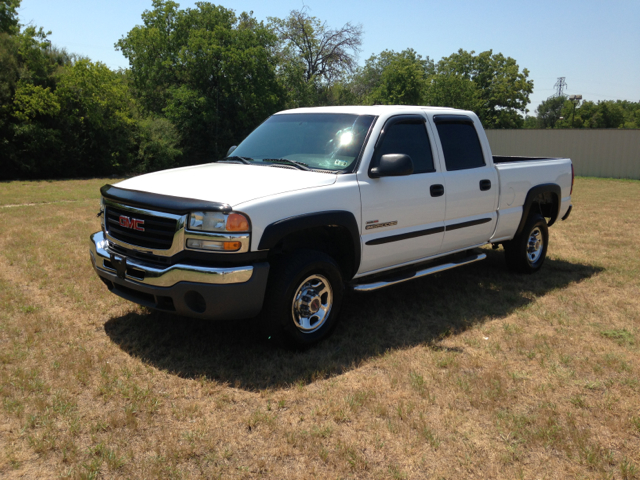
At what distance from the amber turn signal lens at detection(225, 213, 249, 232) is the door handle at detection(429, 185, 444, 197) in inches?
86.9

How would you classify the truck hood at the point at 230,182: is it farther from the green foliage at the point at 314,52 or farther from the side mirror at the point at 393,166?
the green foliage at the point at 314,52

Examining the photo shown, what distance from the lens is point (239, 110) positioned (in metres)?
37.5

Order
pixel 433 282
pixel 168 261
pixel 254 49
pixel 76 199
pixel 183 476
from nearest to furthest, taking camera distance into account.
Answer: pixel 183 476, pixel 168 261, pixel 433 282, pixel 76 199, pixel 254 49

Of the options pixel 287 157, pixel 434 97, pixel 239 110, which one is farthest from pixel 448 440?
pixel 434 97

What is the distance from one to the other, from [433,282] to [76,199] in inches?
463

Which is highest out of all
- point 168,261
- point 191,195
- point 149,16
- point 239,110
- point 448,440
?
point 149,16

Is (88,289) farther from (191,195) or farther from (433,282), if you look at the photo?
(433,282)

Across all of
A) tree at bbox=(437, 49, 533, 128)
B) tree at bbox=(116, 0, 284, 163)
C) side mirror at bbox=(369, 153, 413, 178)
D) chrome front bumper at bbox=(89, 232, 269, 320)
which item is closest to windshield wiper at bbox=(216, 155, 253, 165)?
side mirror at bbox=(369, 153, 413, 178)

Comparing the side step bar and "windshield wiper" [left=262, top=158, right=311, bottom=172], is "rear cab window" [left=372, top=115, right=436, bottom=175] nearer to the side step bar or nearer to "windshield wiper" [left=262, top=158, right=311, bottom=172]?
"windshield wiper" [left=262, top=158, right=311, bottom=172]

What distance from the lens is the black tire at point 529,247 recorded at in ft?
23.1

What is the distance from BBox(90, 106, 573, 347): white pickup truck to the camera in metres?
3.96

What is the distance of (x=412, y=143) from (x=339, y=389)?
2688mm

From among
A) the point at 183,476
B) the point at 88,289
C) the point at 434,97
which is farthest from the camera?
the point at 434,97

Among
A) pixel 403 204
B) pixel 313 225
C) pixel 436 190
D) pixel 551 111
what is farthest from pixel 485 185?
pixel 551 111
